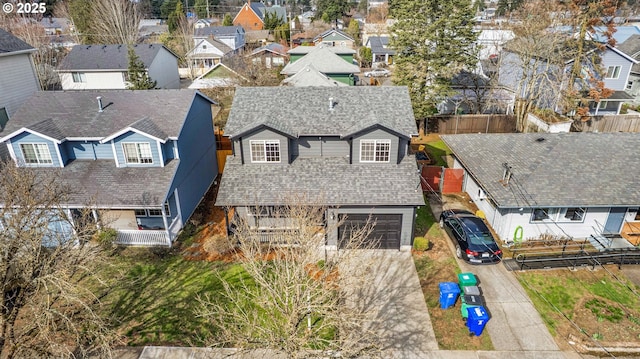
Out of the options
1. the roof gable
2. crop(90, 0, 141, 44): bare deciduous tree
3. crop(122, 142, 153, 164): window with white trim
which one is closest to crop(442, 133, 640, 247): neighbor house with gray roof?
the roof gable

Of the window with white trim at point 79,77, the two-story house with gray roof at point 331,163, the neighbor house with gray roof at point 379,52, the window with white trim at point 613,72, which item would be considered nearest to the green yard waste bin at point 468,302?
the two-story house with gray roof at point 331,163

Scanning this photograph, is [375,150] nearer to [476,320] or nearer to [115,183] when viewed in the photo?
[476,320]

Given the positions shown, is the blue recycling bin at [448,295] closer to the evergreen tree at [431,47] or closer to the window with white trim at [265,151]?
the window with white trim at [265,151]

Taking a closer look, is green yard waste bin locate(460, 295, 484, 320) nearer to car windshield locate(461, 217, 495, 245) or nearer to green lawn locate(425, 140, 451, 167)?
car windshield locate(461, 217, 495, 245)

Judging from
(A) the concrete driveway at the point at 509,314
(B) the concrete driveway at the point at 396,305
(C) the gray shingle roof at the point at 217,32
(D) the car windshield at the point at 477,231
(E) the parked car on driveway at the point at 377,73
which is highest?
(C) the gray shingle roof at the point at 217,32

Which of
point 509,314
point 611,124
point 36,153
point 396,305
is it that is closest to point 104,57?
point 36,153
